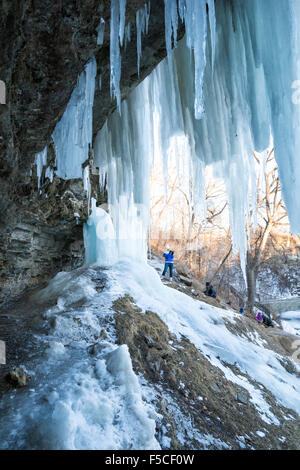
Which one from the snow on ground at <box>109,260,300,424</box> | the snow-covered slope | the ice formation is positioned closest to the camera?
the snow-covered slope

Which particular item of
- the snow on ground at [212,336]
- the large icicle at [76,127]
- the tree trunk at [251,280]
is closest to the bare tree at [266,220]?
the tree trunk at [251,280]

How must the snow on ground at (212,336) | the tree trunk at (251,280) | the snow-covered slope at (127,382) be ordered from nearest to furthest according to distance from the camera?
the snow-covered slope at (127,382) < the snow on ground at (212,336) < the tree trunk at (251,280)

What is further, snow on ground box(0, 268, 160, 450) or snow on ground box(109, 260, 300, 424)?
snow on ground box(109, 260, 300, 424)

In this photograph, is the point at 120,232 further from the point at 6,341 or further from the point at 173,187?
the point at 173,187

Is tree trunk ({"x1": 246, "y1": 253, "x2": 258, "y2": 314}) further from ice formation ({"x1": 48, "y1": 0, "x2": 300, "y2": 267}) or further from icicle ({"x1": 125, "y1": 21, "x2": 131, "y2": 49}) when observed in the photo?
icicle ({"x1": 125, "y1": 21, "x2": 131, "y2": 49})

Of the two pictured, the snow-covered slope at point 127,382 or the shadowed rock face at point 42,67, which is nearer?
the shadowed rock face at point 42,67

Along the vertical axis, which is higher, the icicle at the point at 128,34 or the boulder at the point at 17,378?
the icicle at the point at 128,34

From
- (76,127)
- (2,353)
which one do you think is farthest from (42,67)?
(2,353)

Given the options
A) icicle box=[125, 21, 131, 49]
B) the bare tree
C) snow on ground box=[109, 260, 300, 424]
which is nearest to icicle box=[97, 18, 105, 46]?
icicle box=[125, 21, 131, 49]

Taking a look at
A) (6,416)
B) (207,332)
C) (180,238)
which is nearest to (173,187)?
(180,238)

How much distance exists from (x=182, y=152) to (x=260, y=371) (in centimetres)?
411

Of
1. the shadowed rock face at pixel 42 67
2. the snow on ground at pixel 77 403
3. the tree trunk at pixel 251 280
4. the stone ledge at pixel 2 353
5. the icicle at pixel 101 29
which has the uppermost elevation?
the icicle at pixel 101 29

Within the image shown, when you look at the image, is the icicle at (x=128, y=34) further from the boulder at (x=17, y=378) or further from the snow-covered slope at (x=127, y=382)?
the boulder at (x=17, y=378)

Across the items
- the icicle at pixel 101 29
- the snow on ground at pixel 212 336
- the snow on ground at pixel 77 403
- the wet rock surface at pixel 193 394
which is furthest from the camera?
the snow on ground at pixel 212 336
